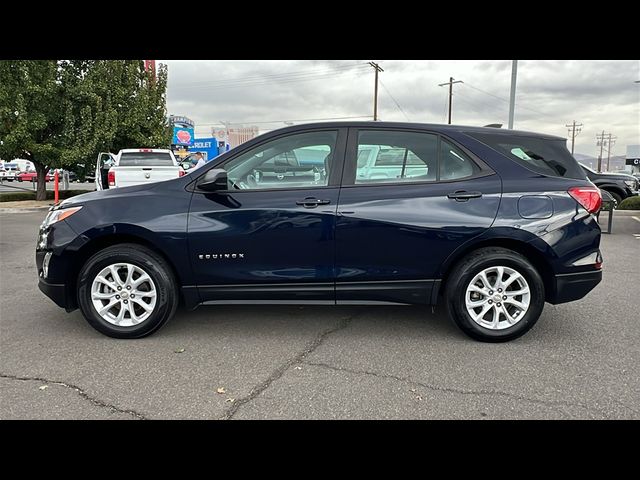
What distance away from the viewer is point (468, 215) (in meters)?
3.65

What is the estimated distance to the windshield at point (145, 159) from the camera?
39.5ft

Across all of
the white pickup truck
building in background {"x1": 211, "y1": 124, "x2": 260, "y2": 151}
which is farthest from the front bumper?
building in background {"x1": 211, "y1": 124, "x2": 260, "y2": 151}

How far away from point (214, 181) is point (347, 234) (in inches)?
44.7

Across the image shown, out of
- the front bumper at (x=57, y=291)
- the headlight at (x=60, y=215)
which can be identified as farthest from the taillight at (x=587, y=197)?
the front bumper at (x=57, y=291)

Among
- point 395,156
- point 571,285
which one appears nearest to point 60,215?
point 395,156

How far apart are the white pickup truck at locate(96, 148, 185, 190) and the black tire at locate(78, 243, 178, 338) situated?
19.4 feet

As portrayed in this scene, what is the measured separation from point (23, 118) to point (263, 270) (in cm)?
1532

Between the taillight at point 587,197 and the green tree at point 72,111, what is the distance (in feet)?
52.6

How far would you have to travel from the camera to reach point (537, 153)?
153 inches

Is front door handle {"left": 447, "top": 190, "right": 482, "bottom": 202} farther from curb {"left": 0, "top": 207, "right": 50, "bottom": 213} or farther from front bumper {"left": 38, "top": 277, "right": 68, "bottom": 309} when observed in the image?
curb {"left": 0, "top": 207, "right": 50, "bottom": 213}

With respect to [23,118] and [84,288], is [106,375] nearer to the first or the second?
[84,288]
